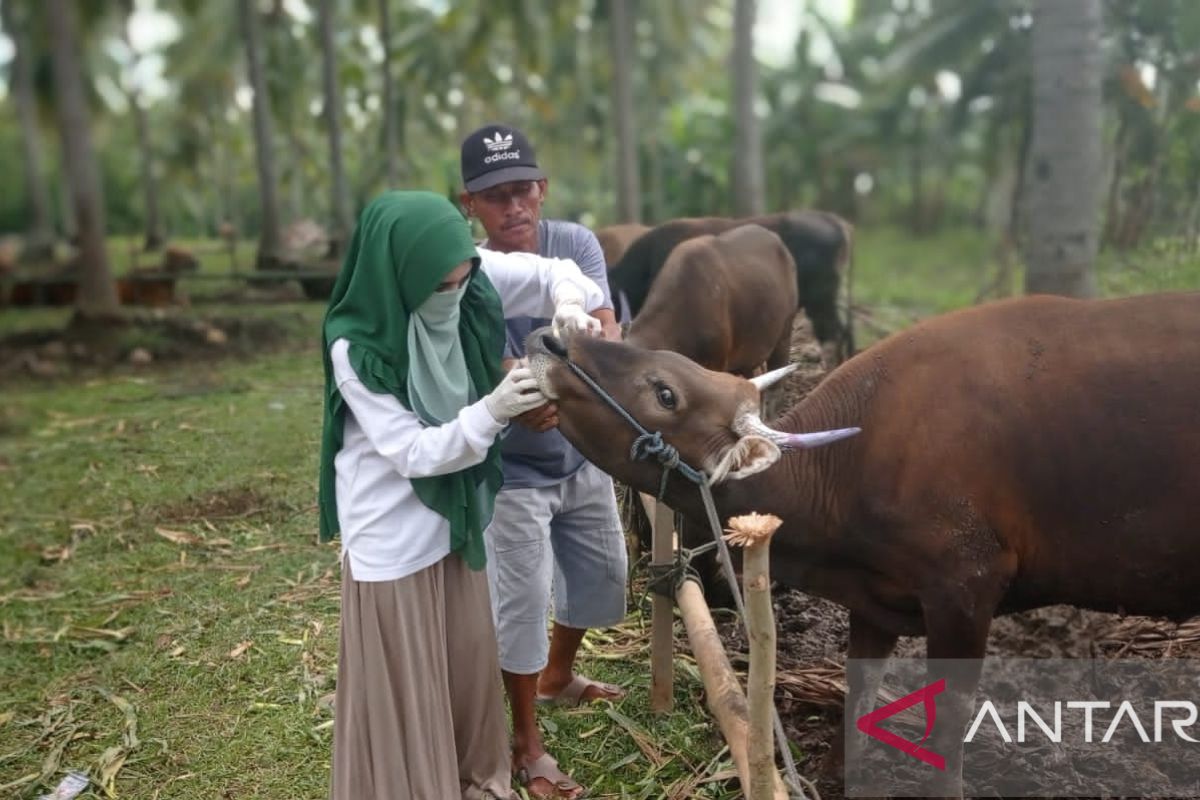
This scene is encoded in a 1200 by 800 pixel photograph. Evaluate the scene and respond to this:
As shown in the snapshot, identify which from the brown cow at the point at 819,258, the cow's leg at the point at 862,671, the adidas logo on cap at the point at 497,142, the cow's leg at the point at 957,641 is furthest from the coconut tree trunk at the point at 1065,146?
the adidas logo on cap at the point at 497,142

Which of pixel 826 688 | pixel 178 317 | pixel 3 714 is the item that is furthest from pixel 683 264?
pixel 178 317

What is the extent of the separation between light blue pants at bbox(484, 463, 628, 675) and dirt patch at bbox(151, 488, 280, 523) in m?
3.32

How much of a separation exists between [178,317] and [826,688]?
11.8 metres

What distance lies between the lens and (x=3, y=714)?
15.3 feet

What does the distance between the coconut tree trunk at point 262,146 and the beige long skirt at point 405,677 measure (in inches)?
596

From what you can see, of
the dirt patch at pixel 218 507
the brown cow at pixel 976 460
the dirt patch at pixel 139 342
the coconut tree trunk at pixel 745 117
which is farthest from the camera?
the coconut tree trunk at pixel 745 117

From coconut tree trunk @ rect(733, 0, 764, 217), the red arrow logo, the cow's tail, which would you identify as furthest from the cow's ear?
coconut tree trunk @ rect(733, 0, 764, 217)

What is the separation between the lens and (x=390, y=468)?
3.15 metres

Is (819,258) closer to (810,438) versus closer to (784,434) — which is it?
(784,434)

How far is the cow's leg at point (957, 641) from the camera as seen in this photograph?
10.8ft

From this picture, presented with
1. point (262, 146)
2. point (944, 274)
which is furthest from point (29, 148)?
point (944, 274)

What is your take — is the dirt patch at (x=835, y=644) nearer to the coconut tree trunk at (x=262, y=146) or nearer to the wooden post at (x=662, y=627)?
the wooden post at (x=662, y=627)

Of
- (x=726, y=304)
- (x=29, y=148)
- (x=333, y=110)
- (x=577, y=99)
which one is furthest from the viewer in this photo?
(x=577, y=99)

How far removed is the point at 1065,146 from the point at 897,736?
4449mm
